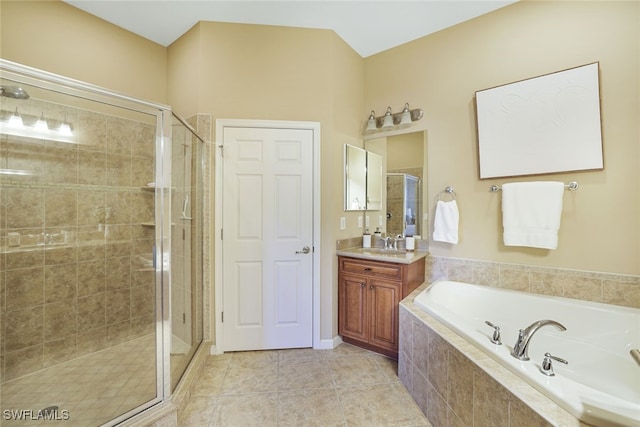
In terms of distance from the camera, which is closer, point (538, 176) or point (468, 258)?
point (538, 176)

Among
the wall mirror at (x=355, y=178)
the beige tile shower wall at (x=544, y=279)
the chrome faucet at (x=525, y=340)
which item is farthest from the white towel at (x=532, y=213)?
the wall mirror at (x=355, y=178)

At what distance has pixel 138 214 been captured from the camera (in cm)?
238

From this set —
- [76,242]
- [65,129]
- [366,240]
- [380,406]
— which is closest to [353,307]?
[366,240]

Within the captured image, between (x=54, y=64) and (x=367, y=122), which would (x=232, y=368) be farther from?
(x=54, y=64)

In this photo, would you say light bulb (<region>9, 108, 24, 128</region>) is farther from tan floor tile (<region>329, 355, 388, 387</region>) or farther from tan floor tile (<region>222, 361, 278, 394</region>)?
tan floor tile (<region>329, 355, 388, 387</region>)

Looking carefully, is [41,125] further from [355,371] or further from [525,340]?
[525,340]

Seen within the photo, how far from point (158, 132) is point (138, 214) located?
3.50 ft

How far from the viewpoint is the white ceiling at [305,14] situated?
215 centimetres

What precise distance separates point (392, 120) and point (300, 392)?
2549 millimetres

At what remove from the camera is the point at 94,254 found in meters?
2.19

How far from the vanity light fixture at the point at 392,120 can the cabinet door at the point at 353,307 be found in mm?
1574

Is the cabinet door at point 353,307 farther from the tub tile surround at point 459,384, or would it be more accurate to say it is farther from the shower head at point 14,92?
the shower head at point 14,92

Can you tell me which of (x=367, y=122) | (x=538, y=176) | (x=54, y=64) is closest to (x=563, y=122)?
(x=538, y=176)

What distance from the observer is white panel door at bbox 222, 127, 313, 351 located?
234cm
